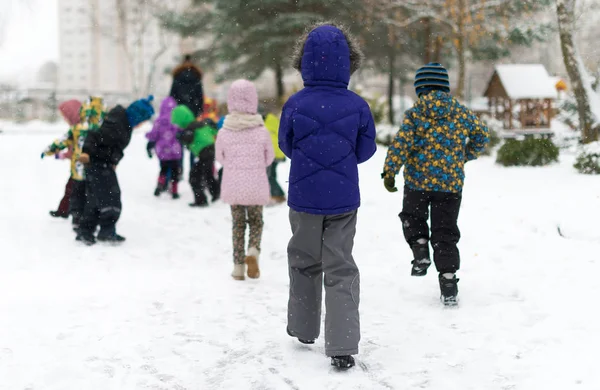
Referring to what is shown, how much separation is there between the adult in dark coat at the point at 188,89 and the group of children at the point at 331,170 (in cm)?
441

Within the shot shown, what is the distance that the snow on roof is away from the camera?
19125 millimetres

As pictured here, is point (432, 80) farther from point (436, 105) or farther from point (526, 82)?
point (526, 82)

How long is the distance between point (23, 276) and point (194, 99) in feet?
21.6

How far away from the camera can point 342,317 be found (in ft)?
13.2

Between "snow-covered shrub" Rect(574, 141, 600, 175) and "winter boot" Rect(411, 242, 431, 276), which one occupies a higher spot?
"snow-covered shrub" Rect(574, 141, 600, 175)

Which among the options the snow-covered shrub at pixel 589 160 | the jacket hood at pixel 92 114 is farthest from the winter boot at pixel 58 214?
the snow-covered shrub at pixel 589 160

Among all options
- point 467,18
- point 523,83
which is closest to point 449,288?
point 467,18

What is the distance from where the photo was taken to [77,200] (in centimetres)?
836

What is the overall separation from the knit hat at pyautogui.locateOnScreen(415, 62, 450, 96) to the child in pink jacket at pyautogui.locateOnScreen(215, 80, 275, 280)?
1903 mm

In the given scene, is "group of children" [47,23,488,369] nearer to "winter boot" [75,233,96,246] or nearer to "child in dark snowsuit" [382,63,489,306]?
"child in dark snowsuit" [382,63,489,306]

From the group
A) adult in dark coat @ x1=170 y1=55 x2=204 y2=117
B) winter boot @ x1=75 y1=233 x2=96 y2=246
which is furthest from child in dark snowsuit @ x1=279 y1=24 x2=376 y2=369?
adult in dark coat @ x1=170 y1=55 x2=204 y2=117

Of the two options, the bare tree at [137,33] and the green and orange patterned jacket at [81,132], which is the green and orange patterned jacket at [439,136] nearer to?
the green and orange patterned jacket at [81,132]

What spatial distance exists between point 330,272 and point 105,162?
462 cm

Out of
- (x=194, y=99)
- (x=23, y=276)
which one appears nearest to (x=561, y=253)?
(x=23, y=276)
